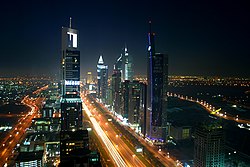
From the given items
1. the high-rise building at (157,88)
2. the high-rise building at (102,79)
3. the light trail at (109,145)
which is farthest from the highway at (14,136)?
the high-rise building at (102,79)

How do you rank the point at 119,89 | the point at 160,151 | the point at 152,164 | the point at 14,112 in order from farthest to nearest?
the point at 119,89
the point at 14,112
the point at 160,151
the point at 152,164

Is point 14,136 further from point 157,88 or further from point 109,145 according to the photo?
point 157,88

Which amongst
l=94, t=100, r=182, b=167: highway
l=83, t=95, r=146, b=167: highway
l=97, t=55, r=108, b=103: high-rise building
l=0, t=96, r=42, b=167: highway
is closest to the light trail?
l=83, t=95, r=146, b=167: highway

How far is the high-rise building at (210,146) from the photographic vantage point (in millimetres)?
17297

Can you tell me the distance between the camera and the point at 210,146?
1738 cm

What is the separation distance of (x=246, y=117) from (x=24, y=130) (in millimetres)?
35521

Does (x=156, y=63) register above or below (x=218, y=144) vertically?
above

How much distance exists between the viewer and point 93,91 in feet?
255

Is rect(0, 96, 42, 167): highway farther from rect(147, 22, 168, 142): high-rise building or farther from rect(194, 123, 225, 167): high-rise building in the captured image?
rect(194, 123, 225, 167): high-rise building

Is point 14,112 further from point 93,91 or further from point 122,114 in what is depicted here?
point 93,91

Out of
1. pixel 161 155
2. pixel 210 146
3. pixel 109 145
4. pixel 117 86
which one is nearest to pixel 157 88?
pixel 161 155

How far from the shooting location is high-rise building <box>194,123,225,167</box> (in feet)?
56.7

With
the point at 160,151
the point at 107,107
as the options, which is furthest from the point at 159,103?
the point at 107,107

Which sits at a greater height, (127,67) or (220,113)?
(127,67)
